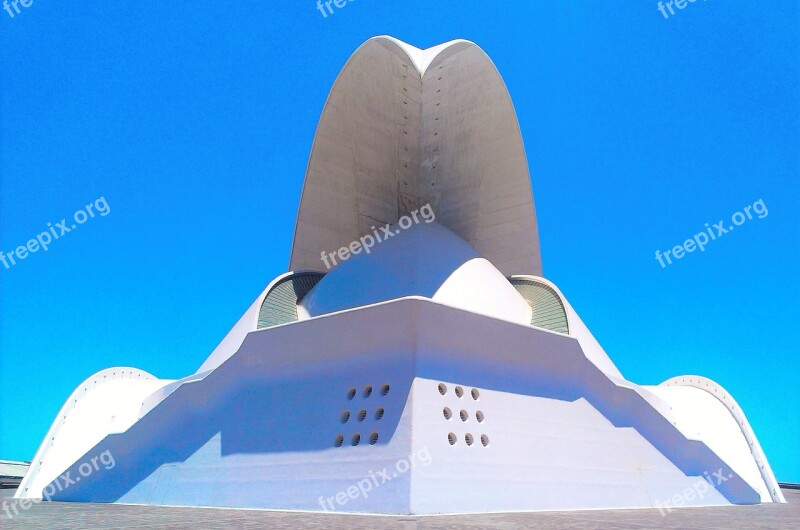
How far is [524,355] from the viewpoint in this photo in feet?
34.1

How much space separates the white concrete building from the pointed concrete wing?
0.20 feet

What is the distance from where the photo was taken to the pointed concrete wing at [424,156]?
17.5 meters

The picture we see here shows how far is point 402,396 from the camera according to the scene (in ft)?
28.6

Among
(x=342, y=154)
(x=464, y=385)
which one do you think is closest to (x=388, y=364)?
(x=464, y=385)

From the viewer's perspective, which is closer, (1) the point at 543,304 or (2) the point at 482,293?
(2) the point at 482,293

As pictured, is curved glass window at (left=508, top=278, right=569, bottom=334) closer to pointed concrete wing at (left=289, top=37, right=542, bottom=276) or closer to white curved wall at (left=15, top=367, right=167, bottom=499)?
pointed concrete wing at (left=289, top=37, right=542, bottom=276)

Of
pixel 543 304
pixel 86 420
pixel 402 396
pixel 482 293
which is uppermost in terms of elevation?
pixel 543 304

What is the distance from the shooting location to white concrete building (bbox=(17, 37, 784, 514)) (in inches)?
347

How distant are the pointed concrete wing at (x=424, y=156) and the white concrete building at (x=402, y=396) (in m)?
0.06

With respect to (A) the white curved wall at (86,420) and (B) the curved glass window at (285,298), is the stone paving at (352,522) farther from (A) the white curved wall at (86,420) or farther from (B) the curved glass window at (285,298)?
(A) the white curved wall at (86,420)

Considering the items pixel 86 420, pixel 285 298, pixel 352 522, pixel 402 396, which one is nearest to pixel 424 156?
pixel 285 298

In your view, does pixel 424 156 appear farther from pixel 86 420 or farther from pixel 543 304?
pixel 86 420

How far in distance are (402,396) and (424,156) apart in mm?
11511

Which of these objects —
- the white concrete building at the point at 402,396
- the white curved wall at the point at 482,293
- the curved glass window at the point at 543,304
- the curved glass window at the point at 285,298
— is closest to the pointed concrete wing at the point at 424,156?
the white concrete building at the point at 402,396
